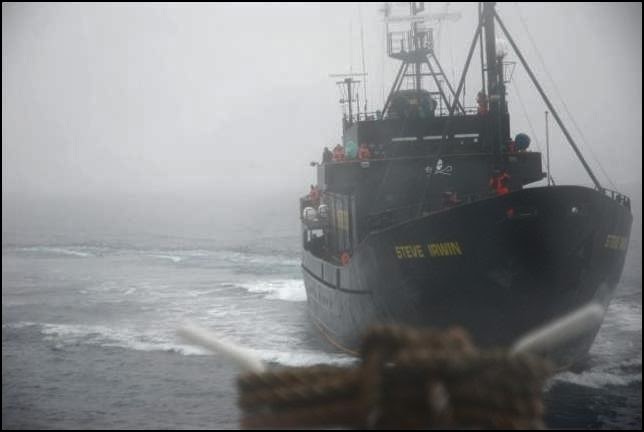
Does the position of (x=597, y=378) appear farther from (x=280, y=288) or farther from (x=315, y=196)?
(x=280, y=288)

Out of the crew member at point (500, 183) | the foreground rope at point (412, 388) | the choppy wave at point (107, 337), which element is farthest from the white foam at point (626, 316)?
the foreground rope at point (412, 388)

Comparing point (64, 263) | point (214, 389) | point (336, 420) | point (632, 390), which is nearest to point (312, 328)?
point (214, 389)

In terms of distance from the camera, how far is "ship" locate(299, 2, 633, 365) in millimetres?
16625

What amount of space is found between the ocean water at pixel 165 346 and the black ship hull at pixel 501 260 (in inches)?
110

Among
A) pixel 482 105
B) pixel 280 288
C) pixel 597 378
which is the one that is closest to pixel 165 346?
pixel 280 288

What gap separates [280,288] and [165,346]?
14069 millimetres

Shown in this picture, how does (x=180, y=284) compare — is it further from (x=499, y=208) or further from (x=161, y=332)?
(x=499, y=208)

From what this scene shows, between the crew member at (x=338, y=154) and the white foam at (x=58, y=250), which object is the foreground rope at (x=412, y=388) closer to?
the crew member at (x=338, y=154)

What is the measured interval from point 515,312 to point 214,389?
948cm

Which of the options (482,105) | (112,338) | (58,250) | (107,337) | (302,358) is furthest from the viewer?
(58,250)

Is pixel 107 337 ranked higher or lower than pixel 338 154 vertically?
lower

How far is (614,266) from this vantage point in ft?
61.6

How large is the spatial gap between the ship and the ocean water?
179 cm

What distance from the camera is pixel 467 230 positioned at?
54.8ft
